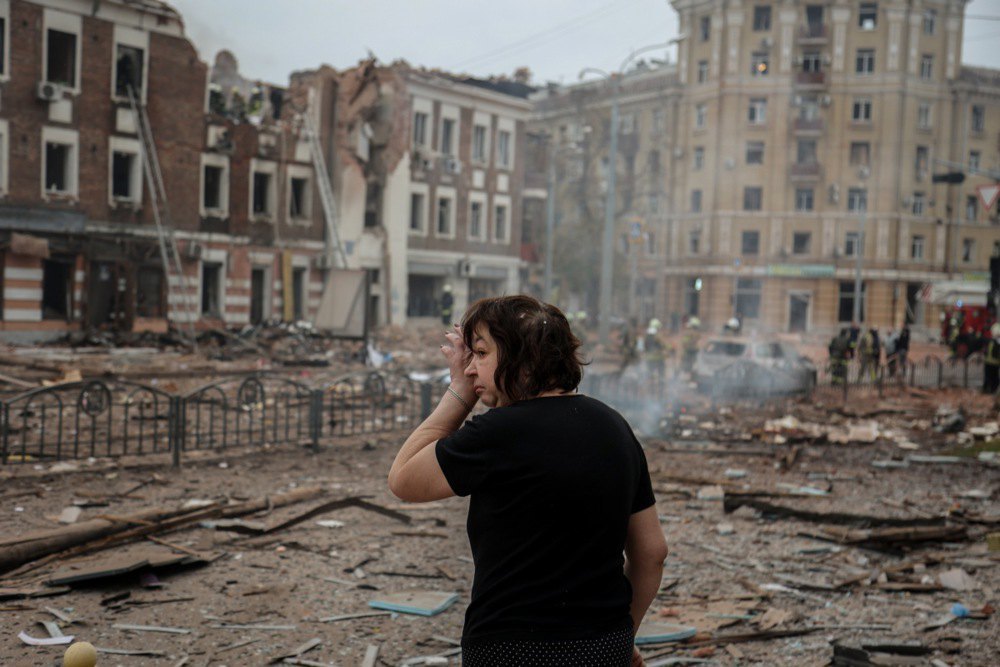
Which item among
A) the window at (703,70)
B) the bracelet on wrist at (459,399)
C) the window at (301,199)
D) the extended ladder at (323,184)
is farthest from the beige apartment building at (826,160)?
the bracelet on wrist at (459,399)

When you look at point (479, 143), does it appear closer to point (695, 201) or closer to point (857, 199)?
point (695, 201)

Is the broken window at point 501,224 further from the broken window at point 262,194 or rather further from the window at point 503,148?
the broken window at point 262,194

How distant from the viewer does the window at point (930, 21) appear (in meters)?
57.4

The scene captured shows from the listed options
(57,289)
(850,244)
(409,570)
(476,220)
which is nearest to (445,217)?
(476,220)

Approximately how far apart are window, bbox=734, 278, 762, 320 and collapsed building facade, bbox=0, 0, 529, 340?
64.8 feet

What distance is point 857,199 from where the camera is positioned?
60.8 metres

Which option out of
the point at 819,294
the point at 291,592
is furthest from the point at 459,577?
the point at 819,294

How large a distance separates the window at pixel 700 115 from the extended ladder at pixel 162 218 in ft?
130

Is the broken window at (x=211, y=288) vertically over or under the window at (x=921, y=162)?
under

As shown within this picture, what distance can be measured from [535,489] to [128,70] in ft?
113

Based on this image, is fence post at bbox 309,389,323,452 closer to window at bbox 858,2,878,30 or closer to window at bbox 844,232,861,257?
window at bbox 844,232,861,257

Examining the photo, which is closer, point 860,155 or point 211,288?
point 211,288

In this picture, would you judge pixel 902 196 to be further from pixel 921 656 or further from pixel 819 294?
pixel 921 656

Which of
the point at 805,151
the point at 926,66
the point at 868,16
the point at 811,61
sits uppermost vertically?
the point at 868,16
